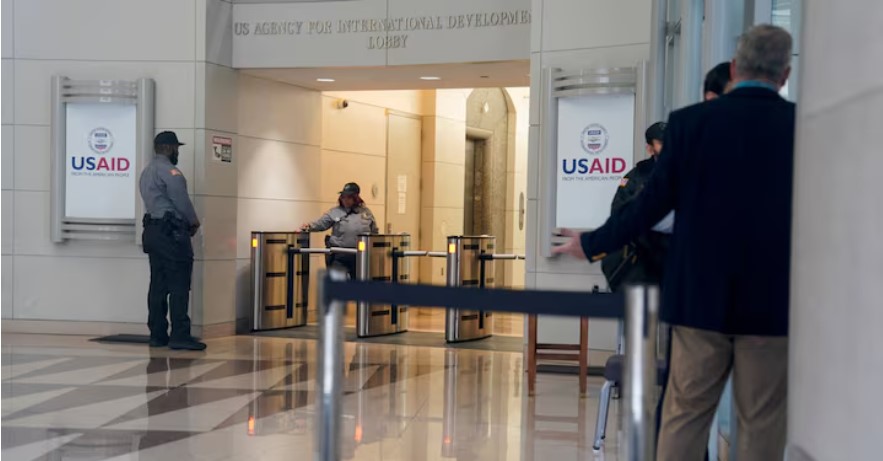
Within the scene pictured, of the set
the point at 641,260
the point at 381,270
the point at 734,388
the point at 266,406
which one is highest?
the point at 641,260

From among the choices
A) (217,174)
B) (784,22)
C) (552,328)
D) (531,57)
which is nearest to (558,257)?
(552,328)

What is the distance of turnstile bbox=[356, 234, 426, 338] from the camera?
454 inches

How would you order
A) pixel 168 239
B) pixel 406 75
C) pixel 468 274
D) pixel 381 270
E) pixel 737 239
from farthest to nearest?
pixel 381 270 < pixel 406 75 < pixel 468 274 < pixel 168 239 < pixel 737 239

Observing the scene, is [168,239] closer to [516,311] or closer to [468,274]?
[468,274]

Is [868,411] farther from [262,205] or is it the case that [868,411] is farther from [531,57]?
[262,205]

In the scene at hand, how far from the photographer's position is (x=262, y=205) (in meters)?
12.0

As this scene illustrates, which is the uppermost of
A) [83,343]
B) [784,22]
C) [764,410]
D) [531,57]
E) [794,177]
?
[531,57]

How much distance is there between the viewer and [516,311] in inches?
98.2

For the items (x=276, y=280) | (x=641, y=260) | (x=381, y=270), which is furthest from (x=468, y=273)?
(x=641, y=260)

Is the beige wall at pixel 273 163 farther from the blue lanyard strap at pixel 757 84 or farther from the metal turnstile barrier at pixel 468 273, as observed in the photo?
the blue lanyard strap at pixel 757 84

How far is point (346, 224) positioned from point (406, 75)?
179cm

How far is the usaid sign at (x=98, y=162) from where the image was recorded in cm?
1070

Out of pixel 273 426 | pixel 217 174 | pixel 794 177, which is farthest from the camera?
pixel 217 174

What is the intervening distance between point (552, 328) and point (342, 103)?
6.51m
